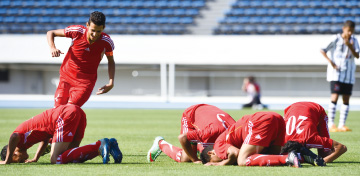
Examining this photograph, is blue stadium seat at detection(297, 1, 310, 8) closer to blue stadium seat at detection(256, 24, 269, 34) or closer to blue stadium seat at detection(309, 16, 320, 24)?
blue stadium seat at detection(309, 16, 320, 24)

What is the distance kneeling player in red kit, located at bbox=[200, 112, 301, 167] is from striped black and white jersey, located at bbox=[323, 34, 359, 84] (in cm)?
507

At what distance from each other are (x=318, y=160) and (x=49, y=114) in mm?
2585

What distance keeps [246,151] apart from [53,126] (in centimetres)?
187

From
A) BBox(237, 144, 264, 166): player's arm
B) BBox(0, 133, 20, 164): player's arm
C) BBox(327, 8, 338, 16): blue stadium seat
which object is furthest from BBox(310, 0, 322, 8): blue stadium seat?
BBox(0, 133, 20, 164): player's arm

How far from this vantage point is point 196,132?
17.6ft

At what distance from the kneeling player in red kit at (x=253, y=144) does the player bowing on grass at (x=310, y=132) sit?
0.30 metres

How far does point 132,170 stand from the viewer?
16.0ft

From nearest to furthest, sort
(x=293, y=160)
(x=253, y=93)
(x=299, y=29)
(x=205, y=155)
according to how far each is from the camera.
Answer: (x=293, y=160), (x=205, y=155), (x=253, y=93), (x=299, y=29)

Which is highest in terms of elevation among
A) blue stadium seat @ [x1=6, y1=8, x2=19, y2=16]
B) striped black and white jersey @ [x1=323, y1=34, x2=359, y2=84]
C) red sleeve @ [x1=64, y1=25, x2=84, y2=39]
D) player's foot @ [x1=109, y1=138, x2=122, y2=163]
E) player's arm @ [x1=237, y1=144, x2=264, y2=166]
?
blue stadium seat @ [x1=6, y1=8, x2=19, y2=16]

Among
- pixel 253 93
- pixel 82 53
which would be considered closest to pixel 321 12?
pixel 253 93

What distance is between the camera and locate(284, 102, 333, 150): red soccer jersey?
5328 mm

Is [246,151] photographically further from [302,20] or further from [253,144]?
[302,20]

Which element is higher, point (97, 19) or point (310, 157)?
point (97, 19)

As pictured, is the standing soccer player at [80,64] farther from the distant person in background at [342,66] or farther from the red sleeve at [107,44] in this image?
the distant person in background at [342,66]
